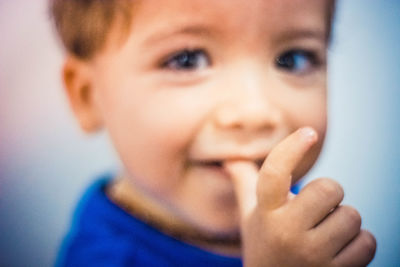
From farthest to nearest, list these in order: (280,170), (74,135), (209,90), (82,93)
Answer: (74,135) → (82,93) → (209,90) → (280,170)

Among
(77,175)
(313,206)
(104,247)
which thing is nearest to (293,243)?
(313,206)

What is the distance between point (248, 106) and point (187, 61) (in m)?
0.09

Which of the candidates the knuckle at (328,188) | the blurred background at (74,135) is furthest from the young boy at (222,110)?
the blurred background at (74,135)

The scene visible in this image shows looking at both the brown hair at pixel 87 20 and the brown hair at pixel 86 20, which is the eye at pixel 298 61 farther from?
the brown hair at pixel 86 20

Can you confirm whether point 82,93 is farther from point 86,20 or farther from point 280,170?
point 280,170

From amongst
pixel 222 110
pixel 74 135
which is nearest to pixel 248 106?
pixel 222 110

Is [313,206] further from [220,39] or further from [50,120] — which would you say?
[50,120]

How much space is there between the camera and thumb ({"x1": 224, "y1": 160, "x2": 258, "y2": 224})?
33cm

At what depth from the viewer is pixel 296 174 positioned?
415 mm

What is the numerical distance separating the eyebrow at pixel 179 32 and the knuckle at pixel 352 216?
19 cm

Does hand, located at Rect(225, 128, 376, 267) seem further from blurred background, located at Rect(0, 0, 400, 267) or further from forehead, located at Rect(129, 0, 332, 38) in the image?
blurred background, located at Rect(0, 0, 400, 267)

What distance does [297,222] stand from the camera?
295mm

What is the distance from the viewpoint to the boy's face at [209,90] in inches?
14.3

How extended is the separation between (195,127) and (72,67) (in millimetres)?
195
